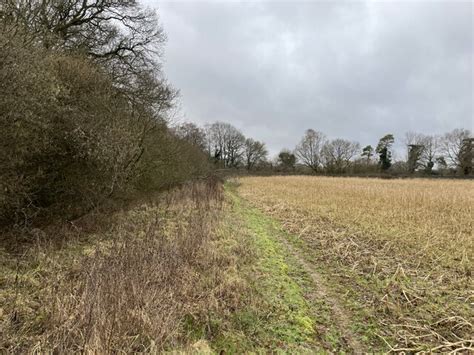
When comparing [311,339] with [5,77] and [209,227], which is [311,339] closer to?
[209,227]

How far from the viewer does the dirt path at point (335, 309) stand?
11.8 feet

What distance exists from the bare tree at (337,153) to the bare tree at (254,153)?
16.0 metres

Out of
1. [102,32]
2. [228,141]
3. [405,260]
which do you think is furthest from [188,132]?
[228,141]

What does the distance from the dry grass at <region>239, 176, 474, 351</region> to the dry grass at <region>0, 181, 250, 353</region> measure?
2.25m

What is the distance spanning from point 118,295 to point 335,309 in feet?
10.4

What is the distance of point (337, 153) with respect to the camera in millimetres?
70250

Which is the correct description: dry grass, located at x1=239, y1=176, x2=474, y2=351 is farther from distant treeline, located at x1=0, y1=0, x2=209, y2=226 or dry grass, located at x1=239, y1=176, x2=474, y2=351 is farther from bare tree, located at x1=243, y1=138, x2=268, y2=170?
bare tree, located at x1=243, y1=138, x2=268, y2=170

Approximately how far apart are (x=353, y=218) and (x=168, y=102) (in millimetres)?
9549

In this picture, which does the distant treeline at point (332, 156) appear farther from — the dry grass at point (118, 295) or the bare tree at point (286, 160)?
the dry grass at point (118, 295)

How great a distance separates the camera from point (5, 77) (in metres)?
4.51

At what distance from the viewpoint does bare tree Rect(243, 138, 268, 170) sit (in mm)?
77750

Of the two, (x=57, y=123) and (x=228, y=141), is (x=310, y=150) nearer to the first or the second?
(x=228, y=141)

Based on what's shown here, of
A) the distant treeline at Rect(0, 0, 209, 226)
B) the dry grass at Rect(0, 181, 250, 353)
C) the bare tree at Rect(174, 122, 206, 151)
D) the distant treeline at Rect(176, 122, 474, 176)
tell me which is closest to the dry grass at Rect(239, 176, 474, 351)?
the dry grass at Rect(0, 181, 250, 353)

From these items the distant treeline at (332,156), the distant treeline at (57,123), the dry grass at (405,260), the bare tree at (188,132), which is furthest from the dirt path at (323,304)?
the distant treeline at (332,156)
